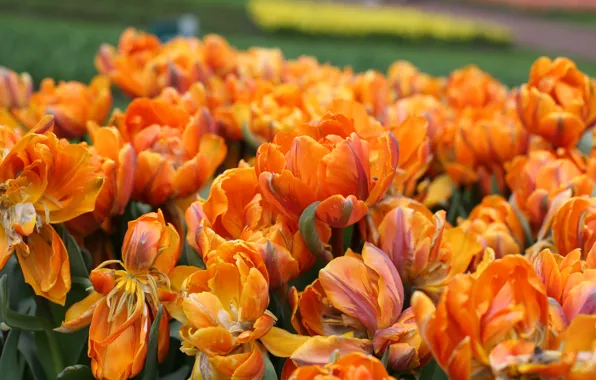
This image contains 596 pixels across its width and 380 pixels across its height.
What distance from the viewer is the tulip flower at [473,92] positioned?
155cm

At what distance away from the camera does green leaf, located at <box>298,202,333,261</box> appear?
63cm

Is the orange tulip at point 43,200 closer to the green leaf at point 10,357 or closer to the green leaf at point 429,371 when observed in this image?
the green leaf at point 10,357

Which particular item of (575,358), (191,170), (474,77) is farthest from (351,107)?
(474,77)

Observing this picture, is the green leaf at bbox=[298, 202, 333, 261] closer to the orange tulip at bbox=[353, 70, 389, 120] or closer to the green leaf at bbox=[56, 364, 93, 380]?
the green leaf at bbox=[56, 364, 93, 380]

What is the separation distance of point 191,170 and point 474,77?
998 millimetres

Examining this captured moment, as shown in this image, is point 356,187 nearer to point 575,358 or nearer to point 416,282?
point 416,282

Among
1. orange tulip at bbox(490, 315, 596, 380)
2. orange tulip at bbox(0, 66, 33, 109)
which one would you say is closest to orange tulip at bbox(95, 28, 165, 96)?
orange tulip at bbox(0, 66, 33, 109)

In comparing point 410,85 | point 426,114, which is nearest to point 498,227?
point 426,114

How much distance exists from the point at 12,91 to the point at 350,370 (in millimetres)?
1087

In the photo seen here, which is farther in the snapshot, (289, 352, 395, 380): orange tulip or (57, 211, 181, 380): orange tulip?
(57, 211, 181, 380): orange tulip

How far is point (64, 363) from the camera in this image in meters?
0.78

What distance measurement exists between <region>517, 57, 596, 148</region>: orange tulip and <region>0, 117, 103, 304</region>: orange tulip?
0.65m

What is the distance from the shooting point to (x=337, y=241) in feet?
2.38

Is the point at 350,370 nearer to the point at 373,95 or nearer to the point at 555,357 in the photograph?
the point at 555,357
